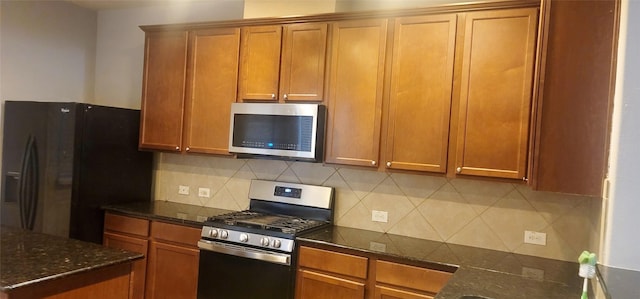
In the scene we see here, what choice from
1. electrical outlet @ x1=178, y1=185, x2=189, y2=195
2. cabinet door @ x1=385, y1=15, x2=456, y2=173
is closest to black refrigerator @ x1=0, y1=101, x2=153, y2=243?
electrical outlet @ x1=178, y1=185, x2=189, y2=195

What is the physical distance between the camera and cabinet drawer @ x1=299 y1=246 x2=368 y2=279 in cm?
264

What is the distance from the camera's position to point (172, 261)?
10.8ft

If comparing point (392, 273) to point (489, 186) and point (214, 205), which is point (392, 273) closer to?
point (489, 186)

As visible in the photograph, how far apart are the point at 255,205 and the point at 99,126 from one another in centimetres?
135

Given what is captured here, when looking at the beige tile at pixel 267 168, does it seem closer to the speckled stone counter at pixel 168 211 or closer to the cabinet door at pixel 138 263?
the speckled stone counter at pixel 168 211

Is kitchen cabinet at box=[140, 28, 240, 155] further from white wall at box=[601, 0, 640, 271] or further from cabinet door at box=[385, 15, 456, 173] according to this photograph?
white wall at box=[601, 0, 640, 271]

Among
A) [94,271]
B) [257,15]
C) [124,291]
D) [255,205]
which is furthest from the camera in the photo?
[255,205]

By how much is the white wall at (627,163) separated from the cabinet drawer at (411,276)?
2.83 feet

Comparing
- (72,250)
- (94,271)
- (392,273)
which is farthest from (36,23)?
(392,273)

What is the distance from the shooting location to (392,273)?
8.39 feet

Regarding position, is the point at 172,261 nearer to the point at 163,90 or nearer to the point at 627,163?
the point at 163,90

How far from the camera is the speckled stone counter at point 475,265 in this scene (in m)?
1.95

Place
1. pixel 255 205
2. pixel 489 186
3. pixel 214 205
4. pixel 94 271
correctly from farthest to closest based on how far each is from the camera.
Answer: pixel 214 205 → pixel 255 205 → pixel 489 186 → pixel 94 271

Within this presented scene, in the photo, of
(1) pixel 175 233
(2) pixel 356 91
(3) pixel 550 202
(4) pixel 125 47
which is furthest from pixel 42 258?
(4) pixel 125 47
